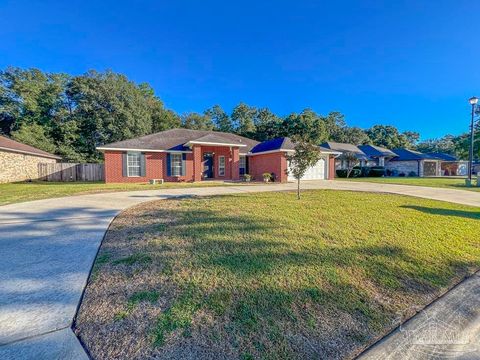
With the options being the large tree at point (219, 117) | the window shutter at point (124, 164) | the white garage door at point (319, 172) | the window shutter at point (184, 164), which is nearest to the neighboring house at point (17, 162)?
the window shutter at point (124, 164)

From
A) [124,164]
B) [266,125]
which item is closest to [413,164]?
[266,125]

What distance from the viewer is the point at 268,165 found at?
18219mm

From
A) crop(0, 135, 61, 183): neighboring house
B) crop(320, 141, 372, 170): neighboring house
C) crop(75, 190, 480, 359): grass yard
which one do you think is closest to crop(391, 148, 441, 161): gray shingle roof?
crop(320, 141, 372, 170): neighboring house

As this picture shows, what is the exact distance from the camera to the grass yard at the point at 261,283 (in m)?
1.87

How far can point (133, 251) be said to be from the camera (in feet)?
11.5

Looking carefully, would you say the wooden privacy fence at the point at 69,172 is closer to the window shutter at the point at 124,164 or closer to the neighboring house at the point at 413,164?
the window shutter at the point at 124,164

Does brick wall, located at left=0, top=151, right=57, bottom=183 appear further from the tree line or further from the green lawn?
the tree line

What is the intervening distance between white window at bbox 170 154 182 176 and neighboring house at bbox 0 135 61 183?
10746 mm

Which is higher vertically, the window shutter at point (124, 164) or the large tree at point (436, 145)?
the large tree at point (436, 145)

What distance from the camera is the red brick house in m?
15.8

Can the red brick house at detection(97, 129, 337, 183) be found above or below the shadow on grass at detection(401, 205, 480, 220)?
above

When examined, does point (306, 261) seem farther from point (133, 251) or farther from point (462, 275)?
point (133, 251)

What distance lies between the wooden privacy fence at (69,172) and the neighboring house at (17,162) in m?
0.56

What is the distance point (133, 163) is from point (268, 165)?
10240 mm
